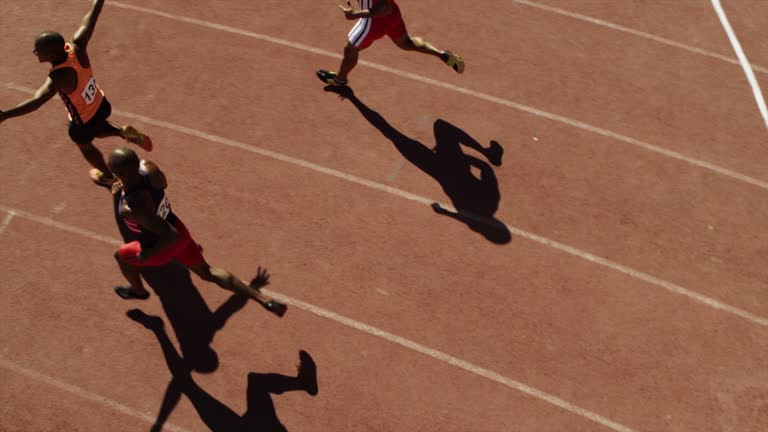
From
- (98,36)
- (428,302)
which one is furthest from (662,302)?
(98,36)

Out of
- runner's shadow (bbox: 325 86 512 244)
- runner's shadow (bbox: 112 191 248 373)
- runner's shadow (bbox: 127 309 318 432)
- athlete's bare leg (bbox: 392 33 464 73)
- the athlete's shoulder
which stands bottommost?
runner's shadow (bbox: 127 309 318 432)

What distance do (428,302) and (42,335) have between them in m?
3.88

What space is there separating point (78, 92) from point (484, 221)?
4.46m

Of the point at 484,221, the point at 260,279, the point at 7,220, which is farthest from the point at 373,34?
the point at 7,220

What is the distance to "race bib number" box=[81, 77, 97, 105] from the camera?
6.36 m

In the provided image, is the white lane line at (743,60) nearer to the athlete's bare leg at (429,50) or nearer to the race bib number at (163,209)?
the athlete's bare leg at (429,50)

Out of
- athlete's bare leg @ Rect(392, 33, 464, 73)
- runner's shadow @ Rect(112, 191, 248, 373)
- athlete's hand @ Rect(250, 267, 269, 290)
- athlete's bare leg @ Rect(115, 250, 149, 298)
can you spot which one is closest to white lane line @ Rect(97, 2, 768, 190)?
athlete's bare leg @ Rect(392, 33, 464, 73)

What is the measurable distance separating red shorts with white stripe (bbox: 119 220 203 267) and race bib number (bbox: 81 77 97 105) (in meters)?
1.68

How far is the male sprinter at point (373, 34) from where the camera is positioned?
7.43 meters

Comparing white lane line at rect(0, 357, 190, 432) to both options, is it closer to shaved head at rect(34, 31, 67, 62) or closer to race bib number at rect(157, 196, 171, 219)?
race bib number at rect(157, 196, 171, 219)

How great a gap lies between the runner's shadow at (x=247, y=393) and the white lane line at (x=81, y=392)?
13cm

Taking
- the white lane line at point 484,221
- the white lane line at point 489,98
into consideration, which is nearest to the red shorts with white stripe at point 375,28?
the white lane line at point 489,98

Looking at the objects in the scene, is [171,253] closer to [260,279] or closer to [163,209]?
[163,209]

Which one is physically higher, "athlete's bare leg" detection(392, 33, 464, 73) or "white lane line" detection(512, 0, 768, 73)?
"white lane line" detection(512, 0, 768, 73)
